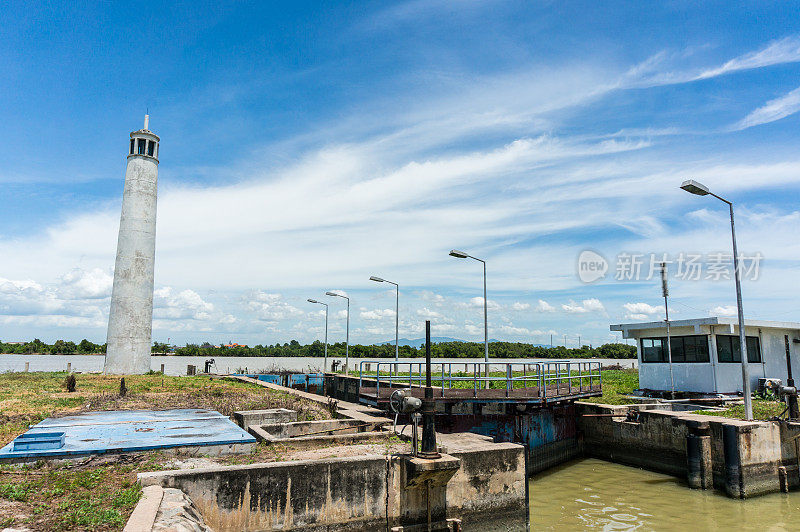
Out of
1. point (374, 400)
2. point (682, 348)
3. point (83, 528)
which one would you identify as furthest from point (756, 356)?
point (83, 528)

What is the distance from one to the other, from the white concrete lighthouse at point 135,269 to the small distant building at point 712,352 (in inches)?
1347

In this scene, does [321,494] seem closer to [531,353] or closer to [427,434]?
[427,434]

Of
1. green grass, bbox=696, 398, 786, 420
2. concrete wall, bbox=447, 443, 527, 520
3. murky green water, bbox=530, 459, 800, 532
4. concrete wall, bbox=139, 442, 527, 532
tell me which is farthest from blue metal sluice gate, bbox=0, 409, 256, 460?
green grass, bbox=696, 398, 786, 420

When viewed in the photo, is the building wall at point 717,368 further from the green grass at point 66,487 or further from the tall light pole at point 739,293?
the green grass at point 66,487

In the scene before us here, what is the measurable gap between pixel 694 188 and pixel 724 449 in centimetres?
848

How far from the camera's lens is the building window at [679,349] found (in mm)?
25141

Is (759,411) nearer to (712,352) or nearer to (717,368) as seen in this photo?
(717,368)

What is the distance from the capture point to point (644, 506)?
15.0 m

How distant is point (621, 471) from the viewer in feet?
63.5

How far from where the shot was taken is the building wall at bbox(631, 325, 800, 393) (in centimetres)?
2456

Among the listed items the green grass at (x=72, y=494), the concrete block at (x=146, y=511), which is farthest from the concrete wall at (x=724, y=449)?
the green grass at (x=72, y=494)

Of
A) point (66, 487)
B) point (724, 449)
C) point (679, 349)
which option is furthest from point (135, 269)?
point (724, 449)

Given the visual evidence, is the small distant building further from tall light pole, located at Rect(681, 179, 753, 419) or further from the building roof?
tall light pole, located at Rect(681, 179, 753, 419)

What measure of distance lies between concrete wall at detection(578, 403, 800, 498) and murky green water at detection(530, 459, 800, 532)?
442mm
